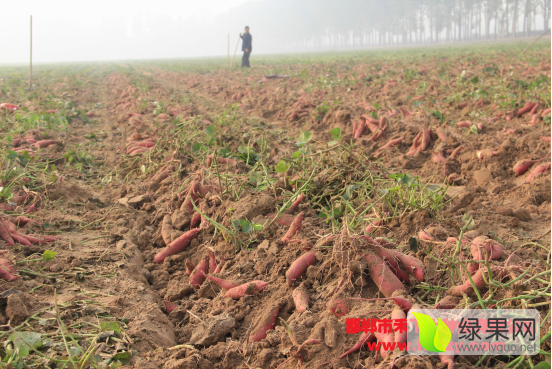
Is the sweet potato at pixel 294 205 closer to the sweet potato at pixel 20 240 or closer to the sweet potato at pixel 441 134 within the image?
the sweet potato at pixel 20 240

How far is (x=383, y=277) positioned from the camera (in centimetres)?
185

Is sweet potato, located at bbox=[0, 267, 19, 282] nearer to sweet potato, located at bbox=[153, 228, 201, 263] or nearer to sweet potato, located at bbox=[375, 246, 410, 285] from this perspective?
sweet potato, located at bbox=[153, 228, 201, 263]

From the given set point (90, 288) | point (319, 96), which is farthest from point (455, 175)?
point (319, 96)

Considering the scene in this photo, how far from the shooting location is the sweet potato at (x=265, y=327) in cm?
186

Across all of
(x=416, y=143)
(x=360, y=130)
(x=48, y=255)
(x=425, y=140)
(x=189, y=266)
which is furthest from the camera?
(x=360, y=130)

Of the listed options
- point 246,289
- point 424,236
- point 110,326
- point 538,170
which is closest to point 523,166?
point 538,170

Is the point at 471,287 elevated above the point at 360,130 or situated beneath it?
situated beneath

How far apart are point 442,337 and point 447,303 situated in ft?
0.79

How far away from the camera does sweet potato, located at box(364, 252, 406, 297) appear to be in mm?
1828

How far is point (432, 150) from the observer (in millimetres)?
4750

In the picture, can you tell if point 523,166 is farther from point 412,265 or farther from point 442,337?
point 442,337

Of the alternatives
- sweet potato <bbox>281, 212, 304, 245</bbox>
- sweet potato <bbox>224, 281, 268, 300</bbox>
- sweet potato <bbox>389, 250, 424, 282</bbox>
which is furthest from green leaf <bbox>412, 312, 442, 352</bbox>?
sweet potato <bbox>281, 212, 304, 245</bbox>

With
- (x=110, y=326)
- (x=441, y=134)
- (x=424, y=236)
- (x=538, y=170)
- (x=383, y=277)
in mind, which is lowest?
(x=110, y=326)

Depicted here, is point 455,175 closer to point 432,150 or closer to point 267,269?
point 432,150
